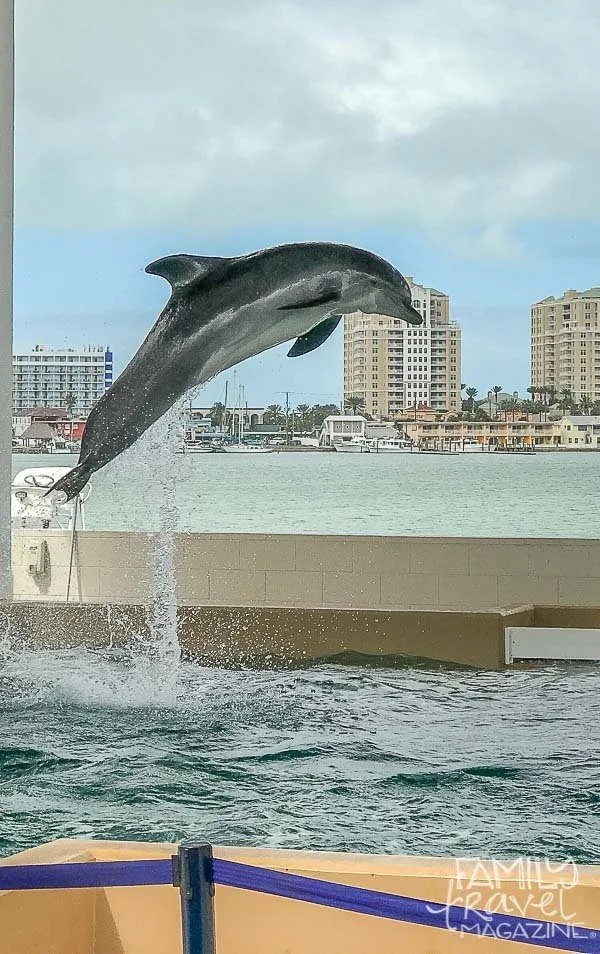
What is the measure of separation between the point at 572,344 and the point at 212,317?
1002 inches

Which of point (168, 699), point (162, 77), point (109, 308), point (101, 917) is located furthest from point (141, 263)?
point (101, 917)

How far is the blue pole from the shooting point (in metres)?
1.62

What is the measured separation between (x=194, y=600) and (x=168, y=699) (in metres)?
2.41

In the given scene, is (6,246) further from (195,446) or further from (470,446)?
(470,446)

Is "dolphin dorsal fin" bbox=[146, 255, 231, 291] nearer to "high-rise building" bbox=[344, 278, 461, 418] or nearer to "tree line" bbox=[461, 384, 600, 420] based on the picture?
"high-rise building" bbox=[344, 278, 461, 418]

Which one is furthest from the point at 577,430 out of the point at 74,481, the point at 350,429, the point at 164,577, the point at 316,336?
the point at 74,481

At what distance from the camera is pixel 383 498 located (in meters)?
37.0

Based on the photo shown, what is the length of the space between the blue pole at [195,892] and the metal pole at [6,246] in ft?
19.5

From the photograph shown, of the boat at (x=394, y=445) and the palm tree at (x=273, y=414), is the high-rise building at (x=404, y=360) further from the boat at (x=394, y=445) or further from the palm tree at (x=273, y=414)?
the palm tree at (x=273, y=414)

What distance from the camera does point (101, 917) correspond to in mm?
1993

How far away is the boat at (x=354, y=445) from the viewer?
32.6 metres

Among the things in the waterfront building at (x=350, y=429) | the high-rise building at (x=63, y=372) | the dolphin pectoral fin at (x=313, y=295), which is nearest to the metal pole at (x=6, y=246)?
the dolphin pectoral fin at (x=313, y=295)

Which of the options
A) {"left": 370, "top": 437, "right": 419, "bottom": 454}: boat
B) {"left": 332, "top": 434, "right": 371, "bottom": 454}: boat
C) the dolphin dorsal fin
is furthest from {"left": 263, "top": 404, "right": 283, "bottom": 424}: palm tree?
the dolphin dorsal fin

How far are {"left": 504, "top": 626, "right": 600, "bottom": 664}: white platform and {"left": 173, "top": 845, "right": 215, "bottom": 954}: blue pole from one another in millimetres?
4098
